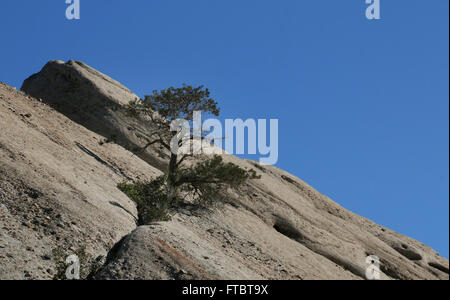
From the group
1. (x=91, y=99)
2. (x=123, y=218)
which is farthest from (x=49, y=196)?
(x=91, y=99)

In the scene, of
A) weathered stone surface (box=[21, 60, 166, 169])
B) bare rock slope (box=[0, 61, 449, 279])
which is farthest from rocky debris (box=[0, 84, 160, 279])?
weathered stone surface (box=[21, 60, 166, 169])

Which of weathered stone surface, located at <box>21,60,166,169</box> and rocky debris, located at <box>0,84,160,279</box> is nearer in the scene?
rocky debris, located at <box>0,84,160,279</box>

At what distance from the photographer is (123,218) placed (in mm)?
17500

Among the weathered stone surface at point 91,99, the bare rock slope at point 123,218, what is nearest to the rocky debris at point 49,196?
the bare rock slope at point 123,218

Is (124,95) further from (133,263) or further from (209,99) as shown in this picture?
(133,263)

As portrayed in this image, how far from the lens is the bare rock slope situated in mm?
14477

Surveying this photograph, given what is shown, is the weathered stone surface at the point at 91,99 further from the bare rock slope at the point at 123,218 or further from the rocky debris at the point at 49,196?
the rocky debris at the point at 49,196

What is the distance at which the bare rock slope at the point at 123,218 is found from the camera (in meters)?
14.5

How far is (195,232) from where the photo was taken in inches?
789

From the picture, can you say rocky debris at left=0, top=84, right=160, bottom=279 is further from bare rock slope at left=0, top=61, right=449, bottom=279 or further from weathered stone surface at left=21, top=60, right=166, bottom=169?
weathered stone surface at left=21, top=60, right=166, bottom=169

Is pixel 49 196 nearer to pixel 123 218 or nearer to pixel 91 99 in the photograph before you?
pixel 123 218
